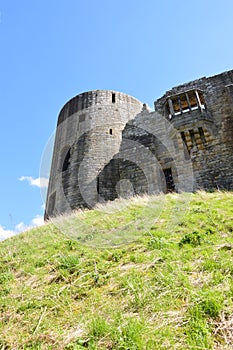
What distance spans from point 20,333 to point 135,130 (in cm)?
1351

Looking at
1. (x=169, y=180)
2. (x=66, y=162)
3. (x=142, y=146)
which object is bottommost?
(x=169, y=180)

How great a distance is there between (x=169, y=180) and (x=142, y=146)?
116 inches

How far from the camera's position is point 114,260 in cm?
464

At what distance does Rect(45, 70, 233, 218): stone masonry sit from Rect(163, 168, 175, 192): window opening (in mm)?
51

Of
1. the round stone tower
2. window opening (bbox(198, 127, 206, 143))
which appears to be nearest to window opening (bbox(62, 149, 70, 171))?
the round stone tower

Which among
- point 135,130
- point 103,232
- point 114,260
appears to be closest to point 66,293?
point 114,260

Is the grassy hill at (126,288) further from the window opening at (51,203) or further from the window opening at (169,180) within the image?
the window opening at (51,203)

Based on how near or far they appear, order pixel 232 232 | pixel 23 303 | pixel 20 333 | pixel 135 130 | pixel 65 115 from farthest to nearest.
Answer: pixel 65 115
pixel 135 130
pixel 232 232
pixel 23 303
pixel 20 333

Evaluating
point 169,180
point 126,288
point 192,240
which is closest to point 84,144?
point 169,180

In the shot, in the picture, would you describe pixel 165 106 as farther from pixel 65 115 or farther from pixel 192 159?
pixel 65 115

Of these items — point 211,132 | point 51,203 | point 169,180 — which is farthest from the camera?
point 51,203

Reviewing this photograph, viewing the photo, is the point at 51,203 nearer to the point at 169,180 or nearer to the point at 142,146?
the point at 142,146

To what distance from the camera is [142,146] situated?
1432 centimetres

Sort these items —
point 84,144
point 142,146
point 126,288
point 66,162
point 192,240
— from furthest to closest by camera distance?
point 66,162 → point 84,144 → point 142,146 → point 192,240 → point 126,288
